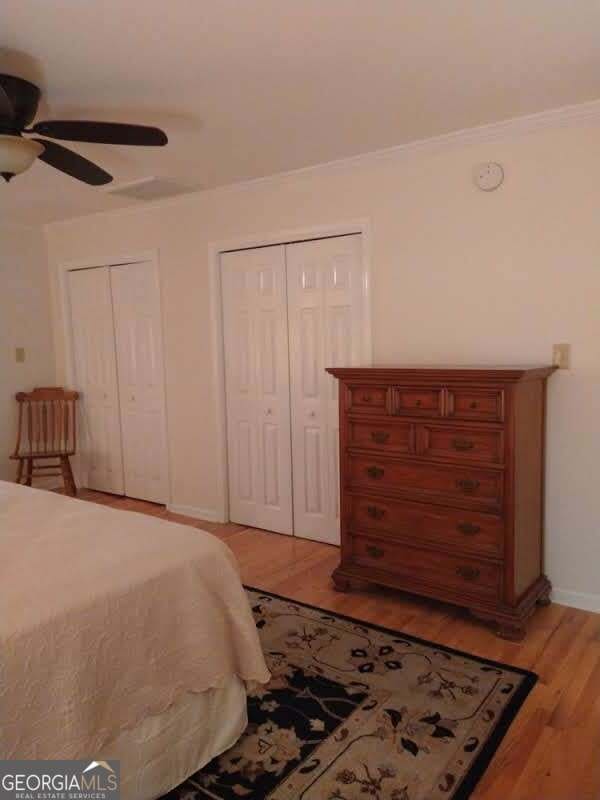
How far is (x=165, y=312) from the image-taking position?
4238 millimetres

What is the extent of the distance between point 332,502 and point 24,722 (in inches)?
97.9

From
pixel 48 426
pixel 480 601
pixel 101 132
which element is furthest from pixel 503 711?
pixel 48 426

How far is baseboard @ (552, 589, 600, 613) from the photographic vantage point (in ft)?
8.95

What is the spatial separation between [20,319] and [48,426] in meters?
0.92

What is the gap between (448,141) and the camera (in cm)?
292

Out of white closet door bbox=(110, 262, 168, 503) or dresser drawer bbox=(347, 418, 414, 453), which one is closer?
dresser drawer bbox=(347, 418, 414, 453)

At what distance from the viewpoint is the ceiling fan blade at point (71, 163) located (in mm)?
2307

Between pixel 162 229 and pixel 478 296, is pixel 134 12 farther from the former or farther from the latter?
pixel 162 229

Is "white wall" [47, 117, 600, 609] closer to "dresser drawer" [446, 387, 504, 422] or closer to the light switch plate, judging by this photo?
the light switch plate

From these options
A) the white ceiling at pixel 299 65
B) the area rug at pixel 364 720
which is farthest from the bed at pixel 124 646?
the white ceiling at pixel 299 65

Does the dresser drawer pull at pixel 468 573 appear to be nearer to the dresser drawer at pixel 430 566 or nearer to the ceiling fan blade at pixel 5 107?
the dresser drawer at pixel 430 566

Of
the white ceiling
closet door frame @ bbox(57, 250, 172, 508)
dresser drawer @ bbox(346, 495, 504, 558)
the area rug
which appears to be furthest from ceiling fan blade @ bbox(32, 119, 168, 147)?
the area rug

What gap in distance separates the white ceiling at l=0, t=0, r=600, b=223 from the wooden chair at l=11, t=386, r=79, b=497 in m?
2.35

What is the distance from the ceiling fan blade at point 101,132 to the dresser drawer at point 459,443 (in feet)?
5.54
